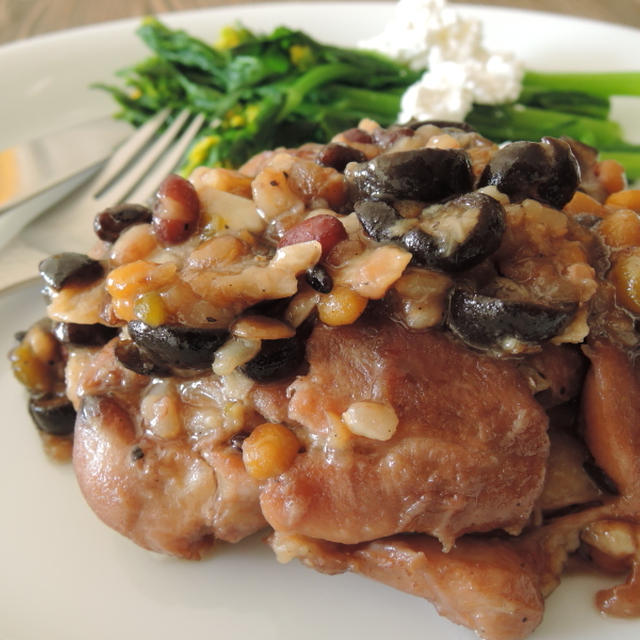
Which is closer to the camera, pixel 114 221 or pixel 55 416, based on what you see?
pixel 114 221

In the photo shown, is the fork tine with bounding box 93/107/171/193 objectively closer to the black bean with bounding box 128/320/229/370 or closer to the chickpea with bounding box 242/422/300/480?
the black bean with bounding box 128/320/229/370

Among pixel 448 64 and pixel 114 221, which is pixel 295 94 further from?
pixel 114 221

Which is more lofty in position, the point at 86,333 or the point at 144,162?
the point at 86,333

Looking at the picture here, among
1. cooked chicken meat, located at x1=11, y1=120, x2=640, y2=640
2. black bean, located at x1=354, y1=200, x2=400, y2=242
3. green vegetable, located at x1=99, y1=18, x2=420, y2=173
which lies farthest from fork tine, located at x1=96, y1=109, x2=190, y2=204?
black bean, located at x1=354, y1=200, x2=400, y2=242

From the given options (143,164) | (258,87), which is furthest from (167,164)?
(258,87)

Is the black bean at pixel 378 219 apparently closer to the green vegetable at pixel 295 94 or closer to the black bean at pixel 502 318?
the black bean at pixel 502 318

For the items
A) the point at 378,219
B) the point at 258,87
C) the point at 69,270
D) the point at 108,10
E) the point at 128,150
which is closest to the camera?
the point at 378,219
